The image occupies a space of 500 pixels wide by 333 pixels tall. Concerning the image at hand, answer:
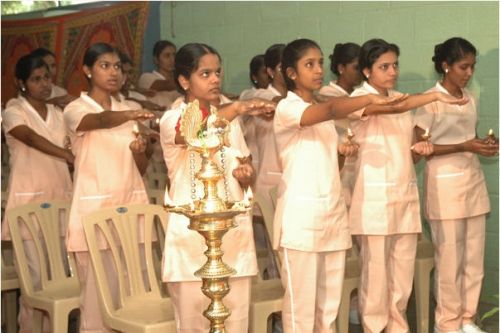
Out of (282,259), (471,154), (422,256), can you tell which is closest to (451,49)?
(471,154)

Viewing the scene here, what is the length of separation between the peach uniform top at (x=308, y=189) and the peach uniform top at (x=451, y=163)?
803 mm

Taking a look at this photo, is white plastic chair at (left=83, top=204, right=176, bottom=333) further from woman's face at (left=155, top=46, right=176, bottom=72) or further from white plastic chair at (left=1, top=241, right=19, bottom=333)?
woman's face at (left=155, top=46, right=176, bottom=72)

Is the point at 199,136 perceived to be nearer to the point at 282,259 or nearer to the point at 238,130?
the point at 238,130

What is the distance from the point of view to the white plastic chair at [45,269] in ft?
12.5

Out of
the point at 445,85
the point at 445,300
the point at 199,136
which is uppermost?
the point at 445,85

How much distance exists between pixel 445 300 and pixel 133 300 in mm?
1538

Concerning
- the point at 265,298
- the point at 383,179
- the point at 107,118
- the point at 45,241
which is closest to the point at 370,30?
the point at 383,179

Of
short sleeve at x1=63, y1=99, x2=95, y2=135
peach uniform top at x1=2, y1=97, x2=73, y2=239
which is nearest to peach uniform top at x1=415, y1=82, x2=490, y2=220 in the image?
short sleeve at x1=63, y1=99, x2=95, y2=135

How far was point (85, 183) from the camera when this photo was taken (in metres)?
4.14

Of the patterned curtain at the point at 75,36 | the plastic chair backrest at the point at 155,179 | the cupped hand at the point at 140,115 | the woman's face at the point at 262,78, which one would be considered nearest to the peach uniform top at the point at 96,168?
the cupped hand at the point at 140,115

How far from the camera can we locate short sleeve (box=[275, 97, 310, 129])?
3670 mm

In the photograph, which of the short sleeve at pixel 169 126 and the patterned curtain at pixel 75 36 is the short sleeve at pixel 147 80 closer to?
the patterned curtain at pixel 75 36

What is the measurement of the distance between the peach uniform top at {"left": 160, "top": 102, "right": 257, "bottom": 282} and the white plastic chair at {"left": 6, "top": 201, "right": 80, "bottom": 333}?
603 mm

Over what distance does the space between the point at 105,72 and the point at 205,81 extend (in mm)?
806
